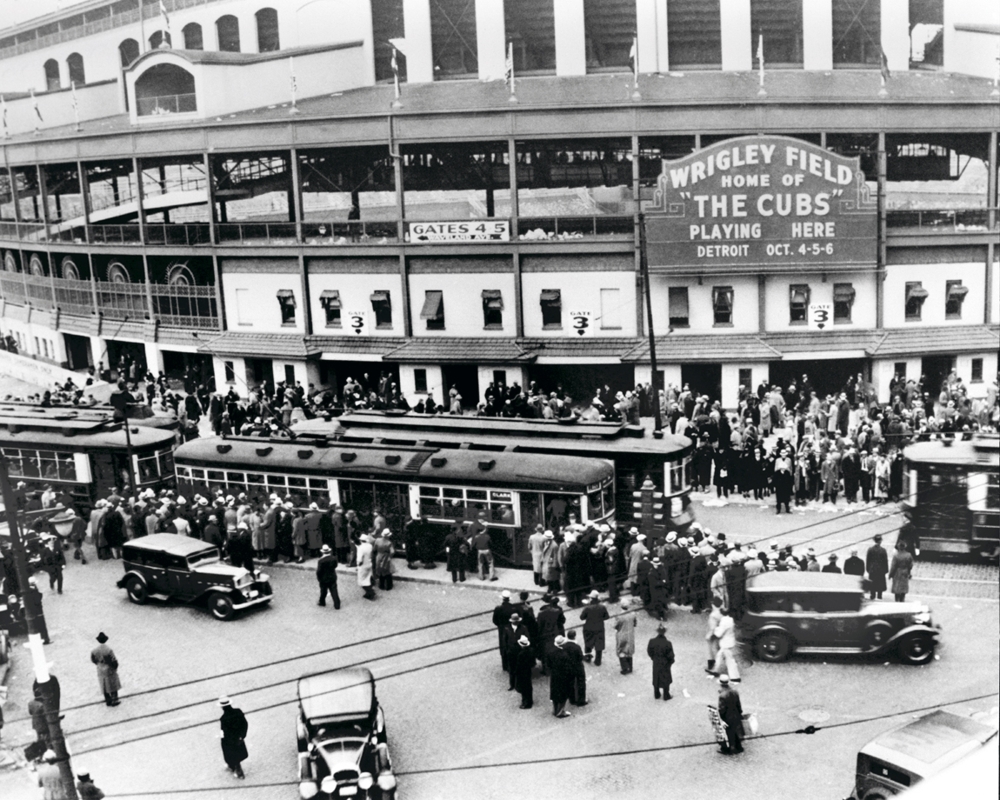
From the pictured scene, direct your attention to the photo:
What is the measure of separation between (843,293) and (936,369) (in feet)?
13.7

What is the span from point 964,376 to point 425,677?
85.2 feet

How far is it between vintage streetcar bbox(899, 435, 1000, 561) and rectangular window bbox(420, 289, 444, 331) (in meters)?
20.4

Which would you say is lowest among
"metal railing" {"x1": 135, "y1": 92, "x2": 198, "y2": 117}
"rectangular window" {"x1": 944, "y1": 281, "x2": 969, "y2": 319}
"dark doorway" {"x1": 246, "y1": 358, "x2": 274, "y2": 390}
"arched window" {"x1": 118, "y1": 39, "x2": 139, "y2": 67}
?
"dark doorway" {"x1": 246, "y1": 358, "x2": 274, "y2": 390}

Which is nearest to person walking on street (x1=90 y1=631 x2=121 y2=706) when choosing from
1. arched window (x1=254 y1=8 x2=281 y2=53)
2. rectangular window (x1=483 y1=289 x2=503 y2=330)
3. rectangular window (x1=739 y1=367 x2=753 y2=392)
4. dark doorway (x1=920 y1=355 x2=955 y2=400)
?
rectangular window (x1=483 y1=289 x2=503 y2=330)

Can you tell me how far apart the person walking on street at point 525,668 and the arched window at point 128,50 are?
55.1m

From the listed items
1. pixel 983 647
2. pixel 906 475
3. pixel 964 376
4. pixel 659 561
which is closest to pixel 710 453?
pixel 906 475

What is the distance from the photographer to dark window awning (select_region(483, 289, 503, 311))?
3806 cm

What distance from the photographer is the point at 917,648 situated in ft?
53.4

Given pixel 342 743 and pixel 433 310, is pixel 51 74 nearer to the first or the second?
pixel 433 310

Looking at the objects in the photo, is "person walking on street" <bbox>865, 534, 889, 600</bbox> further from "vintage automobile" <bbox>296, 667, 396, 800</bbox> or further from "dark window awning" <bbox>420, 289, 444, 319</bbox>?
"dark window awning" <bbox>420, 289, 444, 319</bbox>

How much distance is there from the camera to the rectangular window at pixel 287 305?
41031mm

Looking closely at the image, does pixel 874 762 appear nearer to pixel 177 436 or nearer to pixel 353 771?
pixel 353 771

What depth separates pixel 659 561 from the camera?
19031mm

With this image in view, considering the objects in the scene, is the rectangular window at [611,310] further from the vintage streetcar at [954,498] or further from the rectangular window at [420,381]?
the vintage streetcar at [954,498]
